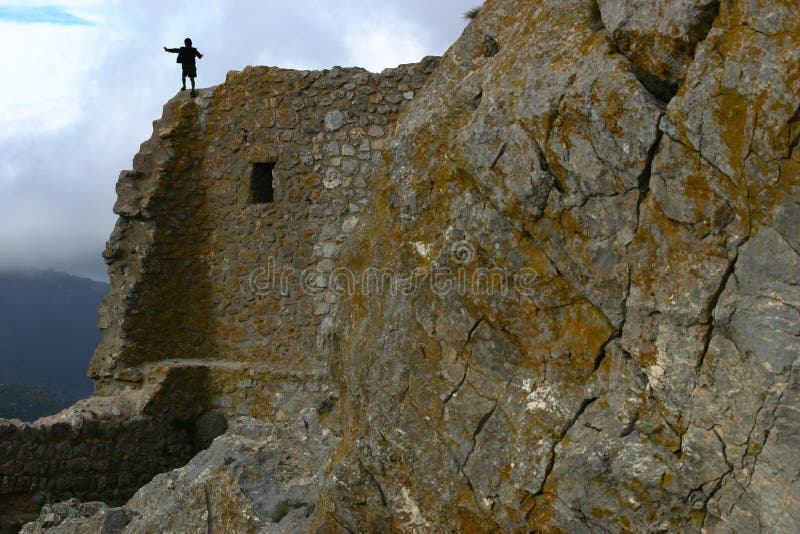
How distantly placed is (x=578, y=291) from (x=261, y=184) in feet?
24.0

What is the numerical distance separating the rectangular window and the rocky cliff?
5814mm

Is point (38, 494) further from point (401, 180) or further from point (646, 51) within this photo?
point (646, 51)

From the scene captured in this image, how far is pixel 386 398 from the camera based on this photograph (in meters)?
3.78

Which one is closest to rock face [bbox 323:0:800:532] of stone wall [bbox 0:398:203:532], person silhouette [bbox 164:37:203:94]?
stone wall [bbox 0:398:203:532]

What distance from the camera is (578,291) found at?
10.6 ft

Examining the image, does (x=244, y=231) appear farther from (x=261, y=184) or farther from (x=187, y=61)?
(x=187, y=61)

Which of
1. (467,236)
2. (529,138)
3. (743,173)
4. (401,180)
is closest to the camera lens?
(743,173)

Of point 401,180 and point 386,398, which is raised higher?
point 401,180

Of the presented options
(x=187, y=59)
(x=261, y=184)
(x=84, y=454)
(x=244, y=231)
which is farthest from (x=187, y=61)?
(x=84, y=454)

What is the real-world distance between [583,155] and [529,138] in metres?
0.27

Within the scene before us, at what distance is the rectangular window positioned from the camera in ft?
32.6

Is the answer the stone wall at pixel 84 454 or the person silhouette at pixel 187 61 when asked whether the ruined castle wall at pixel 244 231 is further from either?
the stone wall at pixel 84 454

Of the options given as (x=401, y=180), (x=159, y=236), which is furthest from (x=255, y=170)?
(x=401, y=180)

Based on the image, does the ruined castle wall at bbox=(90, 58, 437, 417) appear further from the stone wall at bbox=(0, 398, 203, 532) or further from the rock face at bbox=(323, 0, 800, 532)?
the rock face at bbox=(323, 0, 800, 532)
